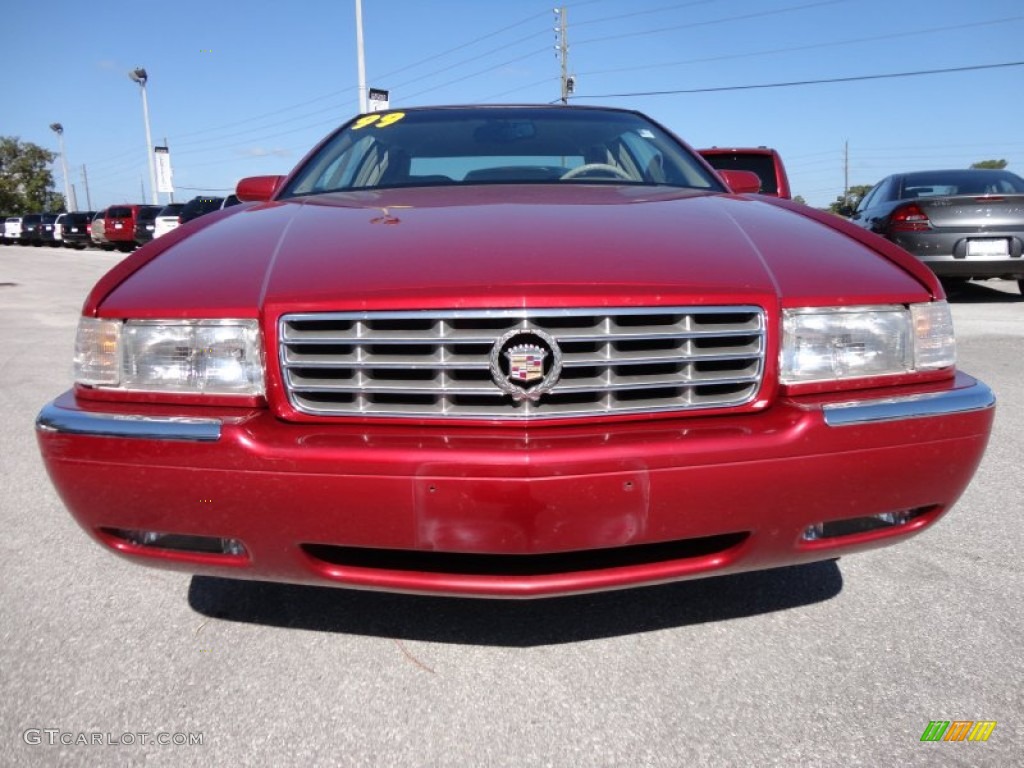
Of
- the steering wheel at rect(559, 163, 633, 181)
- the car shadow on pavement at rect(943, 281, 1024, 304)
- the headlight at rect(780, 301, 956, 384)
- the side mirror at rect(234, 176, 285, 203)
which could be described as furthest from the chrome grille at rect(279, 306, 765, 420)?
the car shadow on pavement at rect(943, 281, 1024, 304)

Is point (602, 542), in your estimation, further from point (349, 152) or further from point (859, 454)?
point (349, 152)

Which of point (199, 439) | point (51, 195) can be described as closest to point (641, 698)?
point (199, 439)

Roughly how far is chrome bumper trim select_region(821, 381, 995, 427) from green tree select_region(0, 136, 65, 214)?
83208 mm

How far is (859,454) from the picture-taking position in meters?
1.80

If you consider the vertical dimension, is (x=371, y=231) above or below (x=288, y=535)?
above

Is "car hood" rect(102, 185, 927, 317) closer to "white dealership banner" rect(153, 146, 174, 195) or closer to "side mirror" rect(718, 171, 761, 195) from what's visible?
"side mirror" rect(718, 171, 761, 195)

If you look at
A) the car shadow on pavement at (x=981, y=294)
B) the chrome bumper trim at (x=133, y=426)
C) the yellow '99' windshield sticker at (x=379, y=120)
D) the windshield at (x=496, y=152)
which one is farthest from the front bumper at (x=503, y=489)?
the car shadow on pavement at (x=981, y=294)

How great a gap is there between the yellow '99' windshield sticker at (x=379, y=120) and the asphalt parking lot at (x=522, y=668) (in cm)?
187

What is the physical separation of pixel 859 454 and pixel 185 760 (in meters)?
1.52

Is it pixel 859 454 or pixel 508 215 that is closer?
pixel 859 454

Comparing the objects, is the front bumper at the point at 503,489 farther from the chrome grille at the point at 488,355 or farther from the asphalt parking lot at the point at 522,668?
the asphalt parking lot at the point at 522,668

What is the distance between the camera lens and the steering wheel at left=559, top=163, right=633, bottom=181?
A: 3.12 meters

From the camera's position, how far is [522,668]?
6.66 feet

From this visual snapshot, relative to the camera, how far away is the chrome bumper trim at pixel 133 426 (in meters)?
1.75
